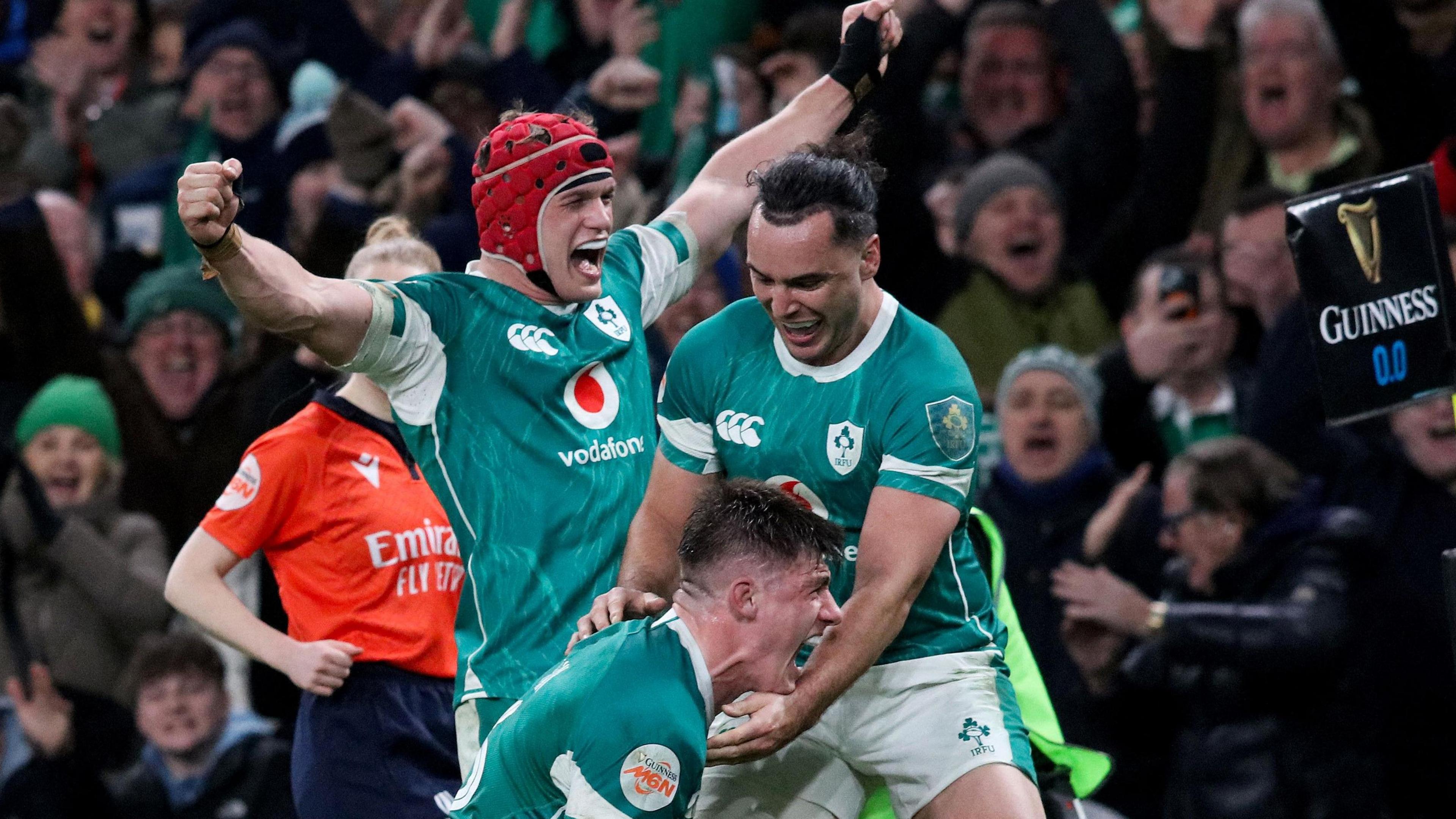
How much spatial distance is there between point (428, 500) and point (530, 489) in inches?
38.6

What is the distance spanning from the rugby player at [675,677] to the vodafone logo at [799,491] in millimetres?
350

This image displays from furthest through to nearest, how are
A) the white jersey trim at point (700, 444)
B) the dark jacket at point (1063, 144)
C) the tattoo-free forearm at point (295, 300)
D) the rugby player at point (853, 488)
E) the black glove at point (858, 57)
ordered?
the dark jacket at point (1063, 144)
the black glove at point (858, 57)
the white jersey trim at point (700, 444)
the rugby player at point (853, 488)
the tattoo-free forearm at point (295, 300)

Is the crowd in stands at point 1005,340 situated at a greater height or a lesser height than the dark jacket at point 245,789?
greater

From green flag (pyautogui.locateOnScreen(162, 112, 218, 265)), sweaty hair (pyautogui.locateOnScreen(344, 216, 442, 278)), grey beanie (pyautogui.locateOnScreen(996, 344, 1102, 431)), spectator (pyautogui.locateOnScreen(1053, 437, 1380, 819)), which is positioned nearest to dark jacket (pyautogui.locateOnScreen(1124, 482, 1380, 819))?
spectator (pyautogui.locateOnScreen(1053, 437, 1380, 819))

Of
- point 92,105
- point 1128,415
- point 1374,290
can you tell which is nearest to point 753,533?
point 1374,290

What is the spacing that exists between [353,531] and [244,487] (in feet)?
1.06

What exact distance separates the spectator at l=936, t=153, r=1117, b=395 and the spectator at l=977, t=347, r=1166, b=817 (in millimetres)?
412

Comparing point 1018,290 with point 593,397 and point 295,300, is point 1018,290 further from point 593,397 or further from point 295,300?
point 295,300

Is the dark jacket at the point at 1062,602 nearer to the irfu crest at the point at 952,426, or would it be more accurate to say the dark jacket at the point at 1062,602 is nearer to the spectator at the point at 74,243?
the irfu crest at the point at 952,426

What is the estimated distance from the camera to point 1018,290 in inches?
297

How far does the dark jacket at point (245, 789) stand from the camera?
23.4ft

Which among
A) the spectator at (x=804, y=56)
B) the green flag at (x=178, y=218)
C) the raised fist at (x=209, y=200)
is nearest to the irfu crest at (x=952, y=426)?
the raised fist at (x=209, y=200)

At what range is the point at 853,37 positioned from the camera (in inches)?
210

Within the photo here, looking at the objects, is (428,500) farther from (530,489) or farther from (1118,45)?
(1118,45)
